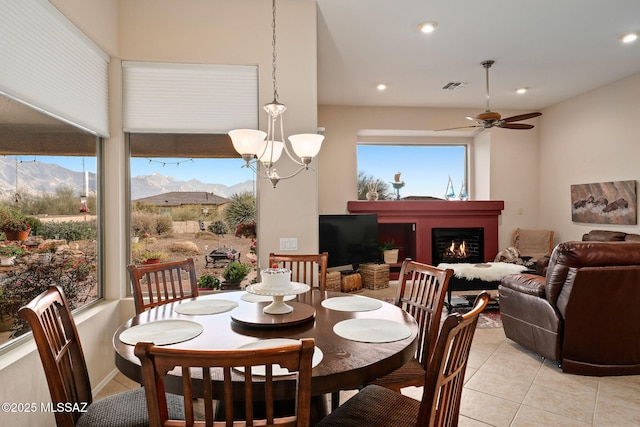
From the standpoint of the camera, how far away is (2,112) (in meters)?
1.90

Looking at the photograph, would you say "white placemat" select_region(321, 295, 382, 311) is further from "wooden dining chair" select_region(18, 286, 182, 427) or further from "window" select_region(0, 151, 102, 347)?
"window" select_region(0, 151, 102, 347)

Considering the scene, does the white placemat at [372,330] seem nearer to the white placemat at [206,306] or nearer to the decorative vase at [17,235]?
the white placemat at [206,306]

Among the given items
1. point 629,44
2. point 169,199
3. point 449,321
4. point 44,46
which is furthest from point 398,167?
point 449,321

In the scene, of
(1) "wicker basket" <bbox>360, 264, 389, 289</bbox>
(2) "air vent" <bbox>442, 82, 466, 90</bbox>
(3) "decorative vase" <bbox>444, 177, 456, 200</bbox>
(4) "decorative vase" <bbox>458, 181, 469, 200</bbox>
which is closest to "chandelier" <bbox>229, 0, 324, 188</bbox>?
(1) "wicker basket" <bbox>360, 264, 389, 289</bbox>

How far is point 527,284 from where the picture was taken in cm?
313

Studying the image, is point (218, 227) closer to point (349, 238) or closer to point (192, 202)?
point (192, 202)

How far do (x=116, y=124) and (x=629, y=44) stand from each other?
5226 millimetres

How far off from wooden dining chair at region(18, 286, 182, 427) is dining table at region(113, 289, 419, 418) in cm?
18

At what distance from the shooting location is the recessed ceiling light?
3570 mm

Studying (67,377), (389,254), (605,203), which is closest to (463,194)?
(389,254)

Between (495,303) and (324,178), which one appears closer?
(495,303)

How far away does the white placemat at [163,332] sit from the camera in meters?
1.42

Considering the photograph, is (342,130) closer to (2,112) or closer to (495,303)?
(495,303)

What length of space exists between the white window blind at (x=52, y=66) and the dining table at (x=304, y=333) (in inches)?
56.4
